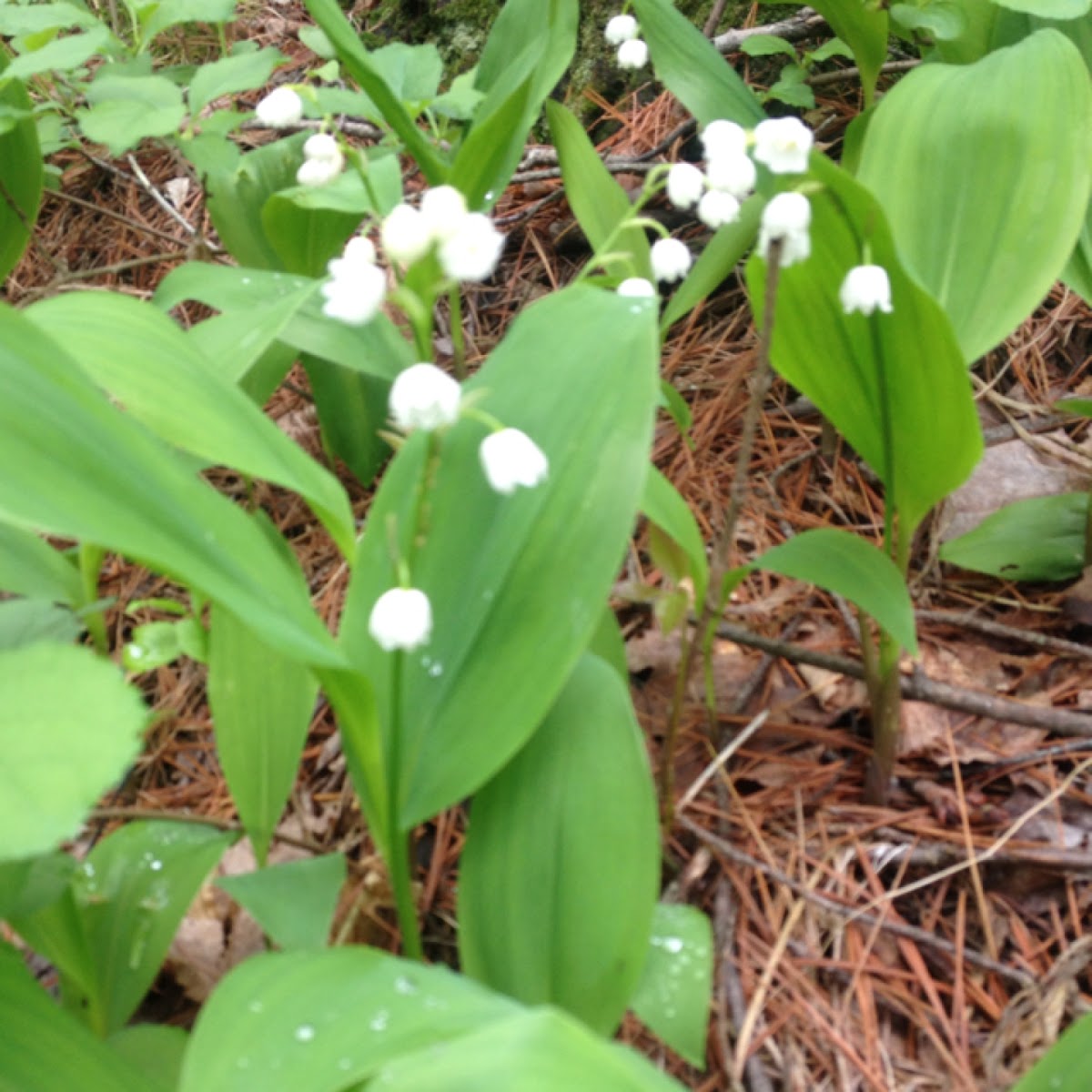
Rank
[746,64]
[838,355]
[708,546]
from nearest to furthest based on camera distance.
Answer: [838,355]
[708,546]
[746,64]

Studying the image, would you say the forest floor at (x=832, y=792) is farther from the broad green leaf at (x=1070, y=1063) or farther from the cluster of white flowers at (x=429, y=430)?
the cluster of white flowers at (x=429, y=430)

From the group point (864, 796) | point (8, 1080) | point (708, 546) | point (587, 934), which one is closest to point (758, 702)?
point (864, 796)

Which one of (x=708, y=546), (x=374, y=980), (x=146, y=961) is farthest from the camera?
(x=708, y=546)

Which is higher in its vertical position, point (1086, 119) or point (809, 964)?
point (1086, 119)

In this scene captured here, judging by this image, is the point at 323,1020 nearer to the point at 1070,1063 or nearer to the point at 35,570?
the point at 1070,1063

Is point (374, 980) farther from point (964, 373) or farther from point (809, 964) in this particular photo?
point (964, 373)

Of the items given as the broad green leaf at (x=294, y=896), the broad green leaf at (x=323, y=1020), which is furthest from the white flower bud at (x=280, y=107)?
the broad green leaf at (x=323, y=1020)

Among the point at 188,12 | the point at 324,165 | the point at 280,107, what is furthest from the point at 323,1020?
the point at 188,12

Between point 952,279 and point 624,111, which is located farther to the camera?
point 624,111
